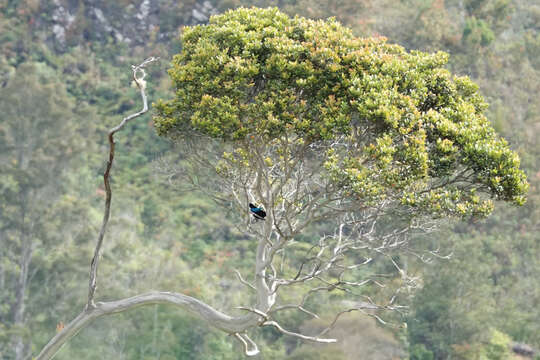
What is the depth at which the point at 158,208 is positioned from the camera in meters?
29.3

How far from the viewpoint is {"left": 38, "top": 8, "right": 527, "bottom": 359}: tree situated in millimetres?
8055

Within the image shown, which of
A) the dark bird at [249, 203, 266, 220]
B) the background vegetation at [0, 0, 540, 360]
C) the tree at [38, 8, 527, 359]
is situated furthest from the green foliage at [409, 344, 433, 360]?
the dark bird at [249, 203, 266, 220]

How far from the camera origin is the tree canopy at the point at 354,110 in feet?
26.4

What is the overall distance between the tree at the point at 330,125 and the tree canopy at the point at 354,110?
2 cm

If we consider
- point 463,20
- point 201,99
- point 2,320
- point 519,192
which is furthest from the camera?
point 463,20

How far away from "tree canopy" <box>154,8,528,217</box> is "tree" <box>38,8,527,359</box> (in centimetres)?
2

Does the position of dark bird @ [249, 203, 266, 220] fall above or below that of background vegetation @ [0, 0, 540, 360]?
above

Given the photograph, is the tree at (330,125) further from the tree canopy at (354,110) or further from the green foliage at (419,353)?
the green foliage at (419,353)

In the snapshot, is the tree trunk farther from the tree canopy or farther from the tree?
the tree canopy

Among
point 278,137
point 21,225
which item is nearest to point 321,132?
point 278,137

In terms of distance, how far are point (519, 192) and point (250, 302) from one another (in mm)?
19179

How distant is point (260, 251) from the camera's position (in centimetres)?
927

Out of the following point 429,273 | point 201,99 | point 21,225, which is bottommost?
point 21,225

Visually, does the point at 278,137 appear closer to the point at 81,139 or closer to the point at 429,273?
the point at 429,273
